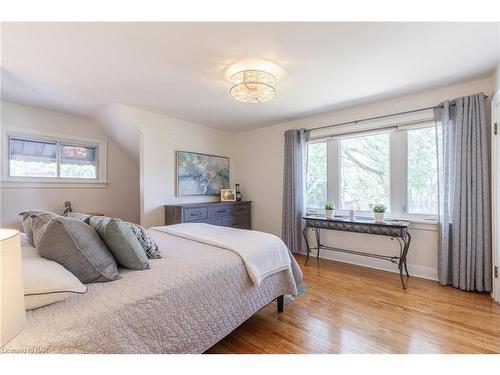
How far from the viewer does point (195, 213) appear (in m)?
3.64

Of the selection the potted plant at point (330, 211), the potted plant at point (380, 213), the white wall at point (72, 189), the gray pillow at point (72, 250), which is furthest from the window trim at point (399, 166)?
the white wall at point (72, 189)

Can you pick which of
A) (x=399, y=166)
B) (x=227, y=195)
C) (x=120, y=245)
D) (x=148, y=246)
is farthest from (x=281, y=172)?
(x=120, y=245)

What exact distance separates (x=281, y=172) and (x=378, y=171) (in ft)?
5.16

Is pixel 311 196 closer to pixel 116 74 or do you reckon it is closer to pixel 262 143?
pixel 262 143

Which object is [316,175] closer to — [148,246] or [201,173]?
[201,173]

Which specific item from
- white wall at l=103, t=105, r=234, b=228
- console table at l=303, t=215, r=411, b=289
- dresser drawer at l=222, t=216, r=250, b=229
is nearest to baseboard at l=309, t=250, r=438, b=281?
console table at l=303, t=215, r=411, b=289

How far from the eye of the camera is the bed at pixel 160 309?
2.83ft

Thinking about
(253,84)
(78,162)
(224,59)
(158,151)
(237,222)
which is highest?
(224,59)

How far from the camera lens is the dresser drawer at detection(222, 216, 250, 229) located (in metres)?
4.19

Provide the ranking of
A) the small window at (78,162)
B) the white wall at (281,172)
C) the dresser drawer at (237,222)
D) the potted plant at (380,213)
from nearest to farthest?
the white wall at (281,172) < the potted plant at (380,213) < the small window at (78,162) < the dresser drawer at (237,222)

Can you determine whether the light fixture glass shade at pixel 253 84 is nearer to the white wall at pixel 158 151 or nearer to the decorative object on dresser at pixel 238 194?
the white wall at pixel 158 151

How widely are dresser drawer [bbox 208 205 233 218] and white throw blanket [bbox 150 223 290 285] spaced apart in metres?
1.61

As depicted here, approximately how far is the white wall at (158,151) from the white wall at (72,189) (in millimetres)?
1017
